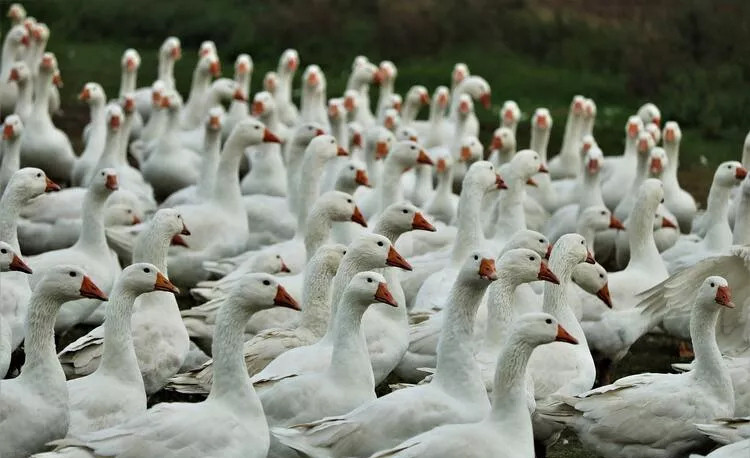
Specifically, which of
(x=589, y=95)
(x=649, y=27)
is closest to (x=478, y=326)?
(x=589, y=95)

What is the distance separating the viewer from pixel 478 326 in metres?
11.7

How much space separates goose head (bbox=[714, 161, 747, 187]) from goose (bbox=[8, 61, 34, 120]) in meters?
8.93

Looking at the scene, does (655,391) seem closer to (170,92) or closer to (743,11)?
(170,92)

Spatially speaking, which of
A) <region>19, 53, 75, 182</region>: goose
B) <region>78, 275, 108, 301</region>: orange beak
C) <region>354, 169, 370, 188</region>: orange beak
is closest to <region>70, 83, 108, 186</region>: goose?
<region>19, 53, 75, 182</region>: goose

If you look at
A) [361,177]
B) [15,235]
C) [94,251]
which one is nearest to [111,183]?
Result: [94,251]

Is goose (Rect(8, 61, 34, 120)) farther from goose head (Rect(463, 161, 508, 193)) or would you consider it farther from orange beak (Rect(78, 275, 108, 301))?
orange beak (Rect(78, 275, 108, 301))

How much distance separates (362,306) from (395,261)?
2.84 ft

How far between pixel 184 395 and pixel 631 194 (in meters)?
6.22

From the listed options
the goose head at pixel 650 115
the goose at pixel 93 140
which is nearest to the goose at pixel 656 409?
the goose head at pixel 650 115

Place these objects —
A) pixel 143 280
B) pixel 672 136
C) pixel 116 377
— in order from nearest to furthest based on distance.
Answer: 1. pixel 116 377
2. pixel 143 280
3. pixel 672 136

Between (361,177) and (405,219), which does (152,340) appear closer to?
(405,219)

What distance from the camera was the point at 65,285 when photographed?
9688 millimetres

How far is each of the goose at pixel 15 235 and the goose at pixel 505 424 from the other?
3.92 meters

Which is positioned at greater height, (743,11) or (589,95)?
(743,11)
